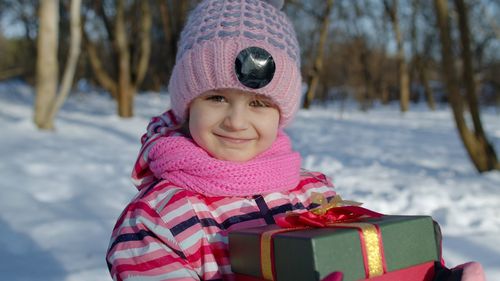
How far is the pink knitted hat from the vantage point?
1.42m

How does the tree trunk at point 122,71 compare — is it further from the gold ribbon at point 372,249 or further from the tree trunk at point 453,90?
the gold ribbon at point 372,249

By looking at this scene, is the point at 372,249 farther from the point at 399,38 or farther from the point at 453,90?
the point at 399,38

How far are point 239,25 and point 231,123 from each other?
27 cm

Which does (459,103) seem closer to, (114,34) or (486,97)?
(114,34)

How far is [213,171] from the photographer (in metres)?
1.42

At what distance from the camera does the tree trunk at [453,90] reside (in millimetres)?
5121

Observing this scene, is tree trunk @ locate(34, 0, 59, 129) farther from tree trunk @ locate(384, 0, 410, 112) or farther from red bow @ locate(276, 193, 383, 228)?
tree trunk @ locate(384, 0, 410, 112)

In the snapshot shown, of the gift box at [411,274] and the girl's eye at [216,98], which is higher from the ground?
the girl's eye at [216,98]

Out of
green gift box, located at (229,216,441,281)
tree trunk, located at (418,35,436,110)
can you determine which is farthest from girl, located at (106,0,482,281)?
tree trunk, located at (418,35,436,110)

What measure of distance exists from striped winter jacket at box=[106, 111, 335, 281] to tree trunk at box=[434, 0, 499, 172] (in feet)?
13.5

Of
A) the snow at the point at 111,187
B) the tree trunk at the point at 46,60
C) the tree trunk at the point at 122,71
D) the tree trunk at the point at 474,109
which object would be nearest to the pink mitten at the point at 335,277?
the snow at the point at 111,187

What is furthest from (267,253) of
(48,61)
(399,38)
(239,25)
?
(399,38)

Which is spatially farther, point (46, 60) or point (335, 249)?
point (46, 60)

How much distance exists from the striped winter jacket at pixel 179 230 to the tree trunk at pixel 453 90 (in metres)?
4.12
